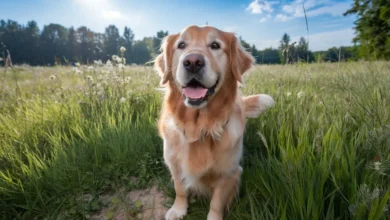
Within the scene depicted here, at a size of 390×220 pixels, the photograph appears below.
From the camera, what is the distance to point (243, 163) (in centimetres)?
240

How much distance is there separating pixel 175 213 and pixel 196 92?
94 centimetres

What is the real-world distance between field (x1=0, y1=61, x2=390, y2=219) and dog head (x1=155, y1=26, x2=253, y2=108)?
51cm

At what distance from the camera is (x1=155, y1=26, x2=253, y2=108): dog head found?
72.7 inches

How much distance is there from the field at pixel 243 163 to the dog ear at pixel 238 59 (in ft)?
1.23

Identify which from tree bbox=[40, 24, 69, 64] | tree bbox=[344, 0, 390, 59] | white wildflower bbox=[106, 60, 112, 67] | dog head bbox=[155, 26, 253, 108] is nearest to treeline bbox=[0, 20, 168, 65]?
tree bbox=[40, 24, 69, 64]

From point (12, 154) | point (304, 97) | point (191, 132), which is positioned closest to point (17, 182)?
point (12, 154)

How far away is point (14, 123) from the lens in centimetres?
303

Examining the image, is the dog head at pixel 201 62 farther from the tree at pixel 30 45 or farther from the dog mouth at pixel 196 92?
the tree at pixel 30 45

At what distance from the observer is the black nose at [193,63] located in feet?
5.92

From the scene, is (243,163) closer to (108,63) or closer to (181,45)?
(181,45)

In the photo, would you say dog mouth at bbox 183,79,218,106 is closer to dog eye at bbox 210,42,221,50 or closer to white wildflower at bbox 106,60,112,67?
dog eye at bbox 210,42,221,50

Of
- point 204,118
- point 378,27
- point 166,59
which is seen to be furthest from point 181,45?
point 378,27

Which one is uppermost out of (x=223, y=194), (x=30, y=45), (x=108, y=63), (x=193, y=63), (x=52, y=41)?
(x=52, y=41)

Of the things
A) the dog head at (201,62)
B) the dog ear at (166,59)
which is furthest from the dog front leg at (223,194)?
the dog ear at (166,59)
